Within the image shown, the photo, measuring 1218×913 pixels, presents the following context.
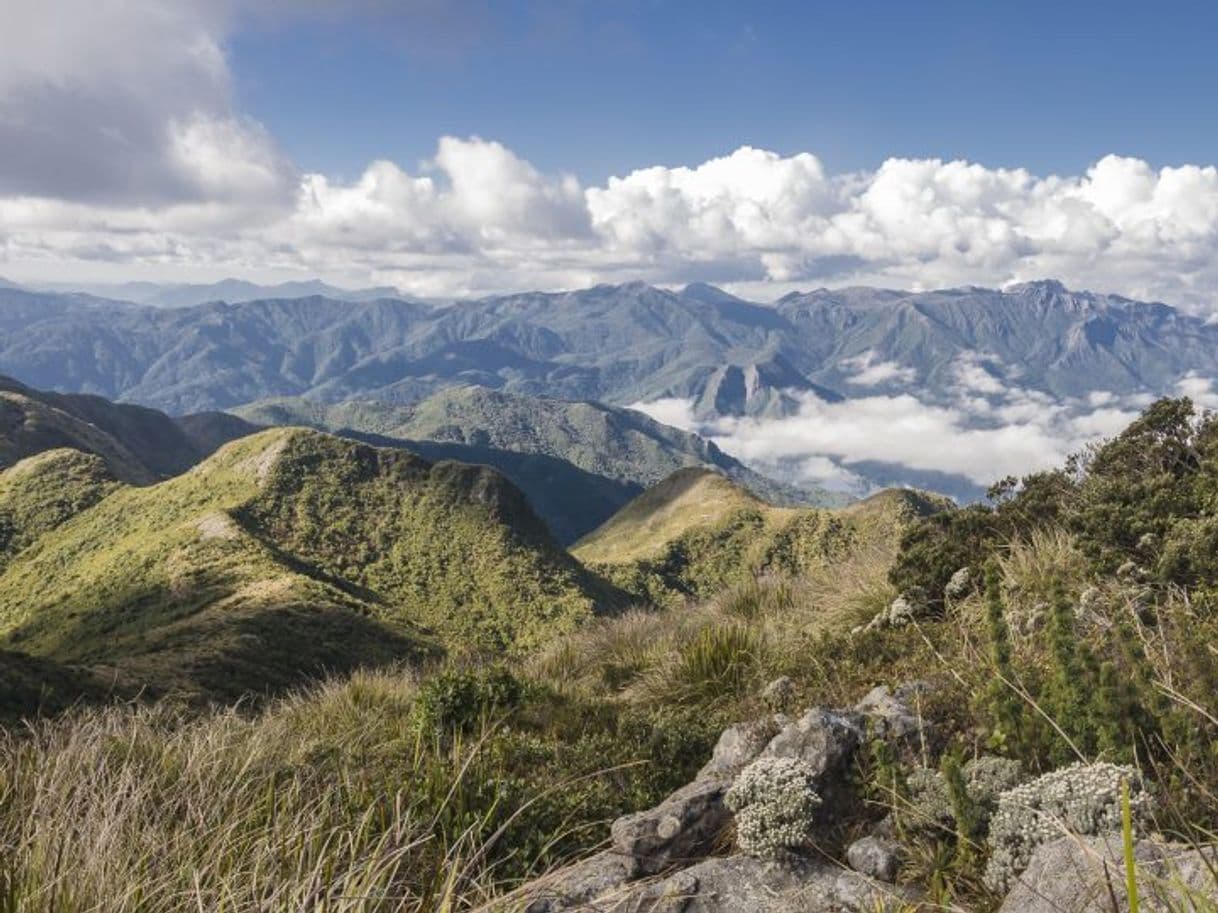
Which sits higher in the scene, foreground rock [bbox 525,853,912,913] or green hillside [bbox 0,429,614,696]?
foreground rock [bbox 525,853,912,913]

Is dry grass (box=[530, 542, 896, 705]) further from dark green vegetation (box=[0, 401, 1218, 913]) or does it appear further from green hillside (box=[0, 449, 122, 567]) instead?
green hillside (box=[0, 449, 122, 567])

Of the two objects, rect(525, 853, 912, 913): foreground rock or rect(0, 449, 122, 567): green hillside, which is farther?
rect(0, 449, 122, 567): green hillside

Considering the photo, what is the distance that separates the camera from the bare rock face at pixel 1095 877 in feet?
11.2

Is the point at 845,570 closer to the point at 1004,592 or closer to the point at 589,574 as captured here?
the point at 1004,592

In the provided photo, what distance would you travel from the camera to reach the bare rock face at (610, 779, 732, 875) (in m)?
5.69

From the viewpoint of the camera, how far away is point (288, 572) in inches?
2645

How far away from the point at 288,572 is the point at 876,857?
69027 mm

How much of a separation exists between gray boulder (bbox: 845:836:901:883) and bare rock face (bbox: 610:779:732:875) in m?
1.13

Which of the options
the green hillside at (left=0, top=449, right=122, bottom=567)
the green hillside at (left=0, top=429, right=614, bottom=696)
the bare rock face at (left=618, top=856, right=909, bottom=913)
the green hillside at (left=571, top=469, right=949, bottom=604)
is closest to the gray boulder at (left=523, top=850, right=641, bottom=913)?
the bare rock face at (left=618, top=856, right=909, bottom=913)

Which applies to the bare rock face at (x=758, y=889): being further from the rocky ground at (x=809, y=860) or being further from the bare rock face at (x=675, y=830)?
the bare rock face at (x=675, y=830)

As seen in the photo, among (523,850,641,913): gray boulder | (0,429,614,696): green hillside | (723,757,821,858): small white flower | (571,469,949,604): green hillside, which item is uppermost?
(723,757,821,858): small white flower

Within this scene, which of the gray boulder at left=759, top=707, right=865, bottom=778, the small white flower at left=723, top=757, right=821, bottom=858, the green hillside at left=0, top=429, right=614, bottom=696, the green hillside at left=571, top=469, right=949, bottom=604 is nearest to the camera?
the small white flower at left=723, top=757, right=821, bottom=858

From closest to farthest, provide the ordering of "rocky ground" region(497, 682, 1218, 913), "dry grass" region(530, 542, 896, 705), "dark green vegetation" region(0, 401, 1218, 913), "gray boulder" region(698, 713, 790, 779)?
"rocky ground" region(497, 682, 1218, 913) → "dark green vegetation" region(0, 401, 1218, 913) → "gray boulder" region(698, 713, 790, 779) → "dry grass" region(530, 542, 896, 705)

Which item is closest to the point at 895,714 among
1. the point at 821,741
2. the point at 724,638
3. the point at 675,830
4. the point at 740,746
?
the point at 821,741
